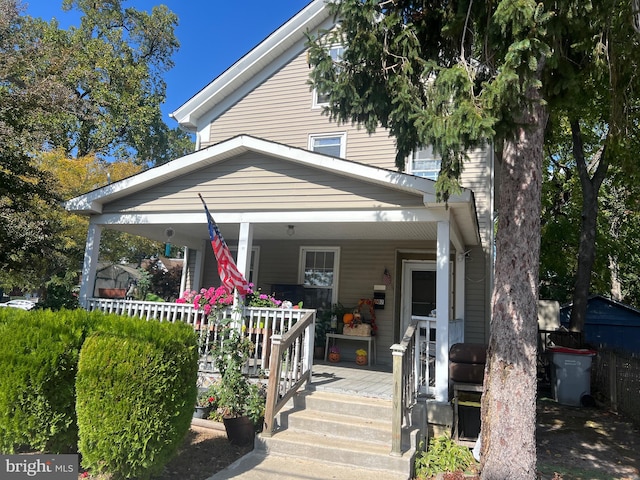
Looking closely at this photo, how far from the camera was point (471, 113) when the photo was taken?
13.3 ft

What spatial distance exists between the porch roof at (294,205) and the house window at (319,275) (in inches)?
36.8

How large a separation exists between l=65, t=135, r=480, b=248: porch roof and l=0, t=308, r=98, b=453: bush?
11.7ft

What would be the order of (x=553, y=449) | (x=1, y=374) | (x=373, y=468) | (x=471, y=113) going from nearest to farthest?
1. (x=1, y=374)
2. (x=471, y=113)
3. (x=373, y=468)
4. (x=553, y=449)

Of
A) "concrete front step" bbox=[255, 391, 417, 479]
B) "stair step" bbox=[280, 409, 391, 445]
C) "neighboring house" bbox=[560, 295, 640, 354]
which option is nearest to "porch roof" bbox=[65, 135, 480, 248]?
"concrete front step" bbox=[255, 391, 417, 479]

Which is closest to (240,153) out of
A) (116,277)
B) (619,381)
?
(619,381)

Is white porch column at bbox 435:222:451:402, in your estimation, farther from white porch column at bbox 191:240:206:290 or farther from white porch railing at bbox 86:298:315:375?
white porch column at bbox 191:240:206:290

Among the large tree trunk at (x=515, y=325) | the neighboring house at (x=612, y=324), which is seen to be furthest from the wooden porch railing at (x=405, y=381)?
the neighboring house at (x=612, y=324)

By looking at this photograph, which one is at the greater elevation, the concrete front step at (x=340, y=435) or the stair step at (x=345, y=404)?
the stair step at (x=345, y=404)

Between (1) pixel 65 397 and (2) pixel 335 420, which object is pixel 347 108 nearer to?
(2) pixel 335 420

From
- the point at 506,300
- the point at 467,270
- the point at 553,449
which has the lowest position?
A: the point at 553,449

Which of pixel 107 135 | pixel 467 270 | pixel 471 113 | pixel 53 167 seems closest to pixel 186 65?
pixel 107 135

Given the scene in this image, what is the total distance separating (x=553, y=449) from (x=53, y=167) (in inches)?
685

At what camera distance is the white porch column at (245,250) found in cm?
676

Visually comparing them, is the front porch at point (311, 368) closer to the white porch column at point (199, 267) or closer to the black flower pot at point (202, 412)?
the black flower pot at point (202, 412)
